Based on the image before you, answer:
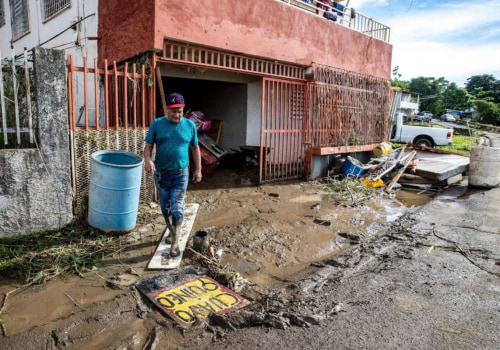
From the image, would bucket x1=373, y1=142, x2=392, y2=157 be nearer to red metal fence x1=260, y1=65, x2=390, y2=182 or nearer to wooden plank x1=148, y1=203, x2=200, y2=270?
red metal fence x1=260, y1=65, x2=390, y2=182

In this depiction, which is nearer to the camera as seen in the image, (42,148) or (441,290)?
(441,290)

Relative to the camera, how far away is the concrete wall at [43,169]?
4.18m

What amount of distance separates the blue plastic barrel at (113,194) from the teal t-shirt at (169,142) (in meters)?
0.58

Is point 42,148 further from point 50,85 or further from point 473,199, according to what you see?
point 473,199

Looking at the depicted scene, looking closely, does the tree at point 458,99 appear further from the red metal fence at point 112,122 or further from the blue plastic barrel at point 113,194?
the blue plastic barrel at point 113,194

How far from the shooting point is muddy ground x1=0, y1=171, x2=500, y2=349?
103 inches

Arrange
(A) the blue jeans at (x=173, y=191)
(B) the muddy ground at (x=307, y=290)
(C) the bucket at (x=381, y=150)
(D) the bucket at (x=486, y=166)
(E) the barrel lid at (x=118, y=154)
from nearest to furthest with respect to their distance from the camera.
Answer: (B) the muddy ground at (x=307, y=290)
(A) the blue jeans at (x=173, y=191)
(E) the barrel lid at (x=118, y=154)
(D) the bucket at (x=486, y=166)
(C) the bucket at (x=381, y=150)

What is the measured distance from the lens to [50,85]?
4406 millimetres

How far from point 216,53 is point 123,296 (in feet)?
17.2

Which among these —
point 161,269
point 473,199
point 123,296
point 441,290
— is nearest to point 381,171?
point 473,199

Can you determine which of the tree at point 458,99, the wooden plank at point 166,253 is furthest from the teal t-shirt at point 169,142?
the tree at point 458,99

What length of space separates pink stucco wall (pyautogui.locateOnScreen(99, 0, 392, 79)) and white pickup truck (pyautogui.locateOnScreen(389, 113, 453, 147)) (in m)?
8.88

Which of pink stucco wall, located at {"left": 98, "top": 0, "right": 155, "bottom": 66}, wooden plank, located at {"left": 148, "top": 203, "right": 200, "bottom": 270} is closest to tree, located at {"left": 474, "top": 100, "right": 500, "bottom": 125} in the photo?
pink stucco wall, located at {"left": 98, "top": 0, "right": 155, "bottom": 66}

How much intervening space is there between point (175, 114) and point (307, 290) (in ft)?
8.01
